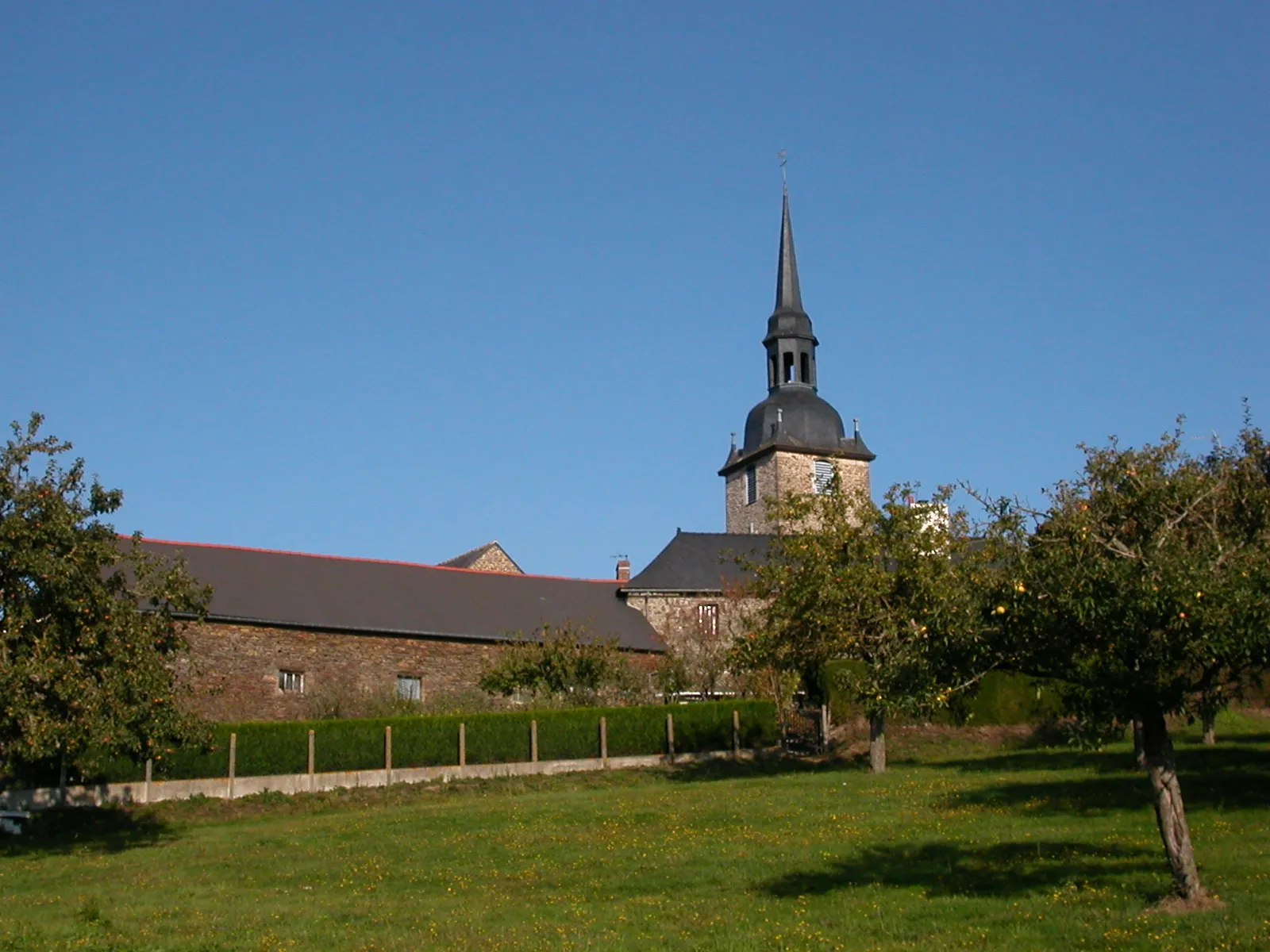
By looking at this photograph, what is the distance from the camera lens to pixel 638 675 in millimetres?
38844

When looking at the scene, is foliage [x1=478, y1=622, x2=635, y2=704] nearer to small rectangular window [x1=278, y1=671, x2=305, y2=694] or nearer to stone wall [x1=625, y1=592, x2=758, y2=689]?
stone wall [x1=625, y1=592, x2=758, y2=689]

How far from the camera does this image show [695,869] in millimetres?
16188

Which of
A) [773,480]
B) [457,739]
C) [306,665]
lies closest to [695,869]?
[457,739]

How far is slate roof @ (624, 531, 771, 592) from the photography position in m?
Result: 51.1

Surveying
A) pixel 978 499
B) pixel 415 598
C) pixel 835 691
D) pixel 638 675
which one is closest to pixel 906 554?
pixel 835 691

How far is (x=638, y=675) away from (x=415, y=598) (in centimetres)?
1020

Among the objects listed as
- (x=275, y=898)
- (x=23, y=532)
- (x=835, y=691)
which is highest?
(x=23, y=532)

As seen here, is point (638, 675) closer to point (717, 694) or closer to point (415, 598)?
point (717, 694)

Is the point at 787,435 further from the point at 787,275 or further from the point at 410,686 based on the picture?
the point at 410,686

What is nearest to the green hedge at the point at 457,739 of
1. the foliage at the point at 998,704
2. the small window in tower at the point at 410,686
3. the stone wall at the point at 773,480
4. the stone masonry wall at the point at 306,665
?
the foliage at the point at 998,704

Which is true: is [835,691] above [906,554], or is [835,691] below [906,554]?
below

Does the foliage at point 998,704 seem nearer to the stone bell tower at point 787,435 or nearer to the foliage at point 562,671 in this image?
the foliage at point 562,671

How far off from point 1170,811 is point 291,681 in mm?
33115

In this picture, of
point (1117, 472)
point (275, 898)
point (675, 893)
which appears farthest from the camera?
point (275, 898)
